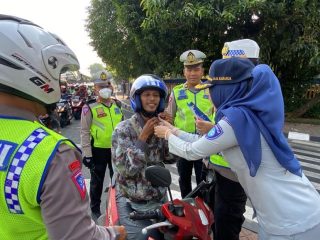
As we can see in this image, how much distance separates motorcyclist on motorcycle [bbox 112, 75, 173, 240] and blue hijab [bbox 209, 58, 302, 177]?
0.67 m

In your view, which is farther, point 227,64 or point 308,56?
point 308,56

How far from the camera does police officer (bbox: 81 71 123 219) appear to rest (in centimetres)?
416

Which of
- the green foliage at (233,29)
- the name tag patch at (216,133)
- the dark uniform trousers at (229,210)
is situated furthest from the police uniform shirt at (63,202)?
the green foliage at (233,29)

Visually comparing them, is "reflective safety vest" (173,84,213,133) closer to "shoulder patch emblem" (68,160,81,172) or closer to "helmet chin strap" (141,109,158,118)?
"helmet chin strap" (141,109,158,118)

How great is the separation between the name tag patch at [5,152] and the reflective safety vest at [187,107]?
2.86m

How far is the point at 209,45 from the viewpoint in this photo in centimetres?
1248

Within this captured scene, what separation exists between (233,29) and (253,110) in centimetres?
1051

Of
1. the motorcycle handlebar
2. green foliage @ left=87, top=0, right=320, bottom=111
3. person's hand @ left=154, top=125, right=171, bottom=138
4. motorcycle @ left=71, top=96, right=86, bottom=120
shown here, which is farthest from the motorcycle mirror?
motorcycle @ left=71, top=96, right=86, bottom=120

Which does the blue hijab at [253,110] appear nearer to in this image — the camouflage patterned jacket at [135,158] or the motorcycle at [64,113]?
the camouflage patterned jacket at [135,158]

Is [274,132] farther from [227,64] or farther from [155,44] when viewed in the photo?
[155,44]

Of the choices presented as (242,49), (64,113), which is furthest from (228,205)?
(64,113)

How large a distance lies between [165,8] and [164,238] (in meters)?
9.35

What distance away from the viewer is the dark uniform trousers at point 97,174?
4.28 m

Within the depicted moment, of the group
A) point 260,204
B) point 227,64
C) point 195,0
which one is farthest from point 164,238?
point 195,0
